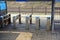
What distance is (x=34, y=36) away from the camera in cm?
1019

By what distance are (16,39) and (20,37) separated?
0.51 m

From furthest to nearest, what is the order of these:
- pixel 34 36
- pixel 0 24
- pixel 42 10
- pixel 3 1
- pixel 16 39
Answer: pixel 42 10 → pixel 3 1 → pixel 0 24 → pixel 34 36 → pixel 16 39

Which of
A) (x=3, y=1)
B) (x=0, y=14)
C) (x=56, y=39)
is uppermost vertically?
(x=3, y=1)

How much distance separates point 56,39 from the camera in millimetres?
9602

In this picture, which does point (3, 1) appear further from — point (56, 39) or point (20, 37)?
point (56, 39)

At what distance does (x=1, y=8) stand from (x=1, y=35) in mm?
3859

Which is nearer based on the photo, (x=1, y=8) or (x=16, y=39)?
(x=16, y=39)

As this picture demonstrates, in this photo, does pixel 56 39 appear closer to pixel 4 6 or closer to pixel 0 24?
pixel 0 24

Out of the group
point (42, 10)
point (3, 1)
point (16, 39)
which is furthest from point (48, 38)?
point (42, 10)

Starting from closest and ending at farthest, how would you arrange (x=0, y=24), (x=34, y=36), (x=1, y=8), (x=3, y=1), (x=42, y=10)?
(x=34, y=36) → (x=0, y=24) → (x=1, y=8) → (x=3, y=1) → (x=42, y=10)

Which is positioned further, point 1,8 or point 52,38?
point 1,8

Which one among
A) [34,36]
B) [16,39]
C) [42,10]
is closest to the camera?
[16,39]

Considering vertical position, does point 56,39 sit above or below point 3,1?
below

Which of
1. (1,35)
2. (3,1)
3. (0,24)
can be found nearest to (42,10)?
(3,1)
